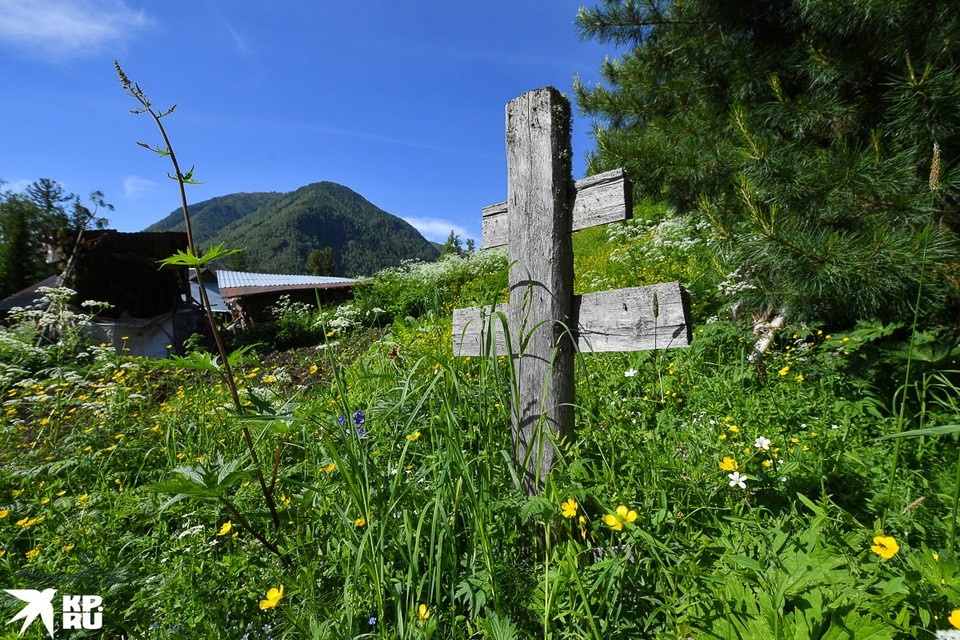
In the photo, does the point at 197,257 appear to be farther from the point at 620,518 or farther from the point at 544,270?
the point at 620,518

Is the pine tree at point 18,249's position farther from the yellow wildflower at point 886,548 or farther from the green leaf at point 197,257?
the yellow wildflower at point 886,548

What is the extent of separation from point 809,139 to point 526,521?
3029 mm

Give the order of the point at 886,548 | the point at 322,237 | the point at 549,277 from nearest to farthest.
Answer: the point at 886,548 < the point at 549,277 < the point at 322,237

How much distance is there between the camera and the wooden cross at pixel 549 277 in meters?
1.62

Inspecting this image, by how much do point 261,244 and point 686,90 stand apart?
16476 centimetres

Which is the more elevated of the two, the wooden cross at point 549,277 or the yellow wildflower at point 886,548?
the wooden cross at point 549,277

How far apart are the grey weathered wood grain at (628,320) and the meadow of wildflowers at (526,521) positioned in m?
0.20

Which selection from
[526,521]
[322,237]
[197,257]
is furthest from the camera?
[322,237]

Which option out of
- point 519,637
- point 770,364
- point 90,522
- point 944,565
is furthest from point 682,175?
point 90,522

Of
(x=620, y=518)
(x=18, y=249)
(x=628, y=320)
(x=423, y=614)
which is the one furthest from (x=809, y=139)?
(x=18, y=249)

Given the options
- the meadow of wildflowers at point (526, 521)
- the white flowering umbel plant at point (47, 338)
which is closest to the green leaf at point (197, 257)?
the meadow of wildflowers at point (526, 521)

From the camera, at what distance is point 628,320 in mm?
1563

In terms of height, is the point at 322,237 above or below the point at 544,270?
above

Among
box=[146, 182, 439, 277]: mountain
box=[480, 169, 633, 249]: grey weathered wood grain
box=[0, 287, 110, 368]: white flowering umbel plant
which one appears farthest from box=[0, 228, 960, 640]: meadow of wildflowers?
box=[146, 182, 439, 277]: mountain
